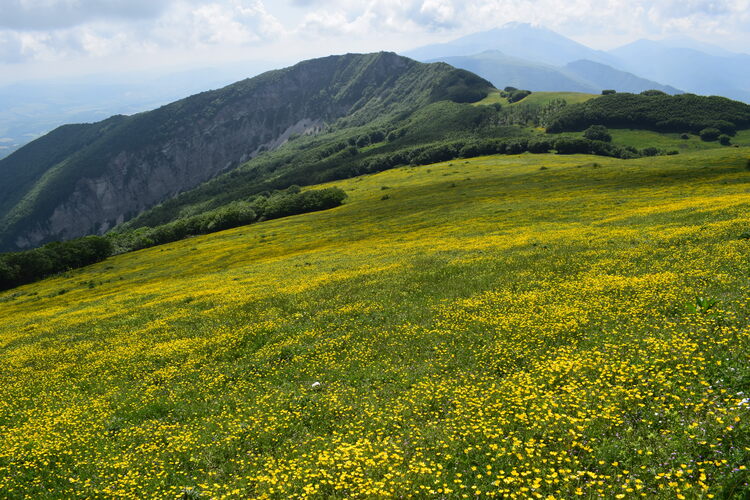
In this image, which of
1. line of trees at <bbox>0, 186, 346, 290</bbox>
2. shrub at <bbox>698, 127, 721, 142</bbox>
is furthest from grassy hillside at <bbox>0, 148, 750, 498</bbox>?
shrub at <bbox>698, 127, 721, 142</bbox>

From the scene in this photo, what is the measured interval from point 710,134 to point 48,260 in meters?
257

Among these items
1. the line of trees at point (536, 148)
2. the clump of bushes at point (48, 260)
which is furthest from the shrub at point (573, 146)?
the clump of bushes at point (48, 260)

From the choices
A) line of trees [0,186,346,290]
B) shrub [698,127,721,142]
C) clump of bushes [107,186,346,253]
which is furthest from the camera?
shrub [698,127,721,142]

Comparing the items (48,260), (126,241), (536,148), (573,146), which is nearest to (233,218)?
(126,241)

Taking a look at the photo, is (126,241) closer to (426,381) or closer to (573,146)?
(426,381)

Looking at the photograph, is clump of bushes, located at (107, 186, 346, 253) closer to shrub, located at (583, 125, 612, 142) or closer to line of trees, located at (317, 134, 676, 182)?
line of trees, located at (317, 134, 676, 182)

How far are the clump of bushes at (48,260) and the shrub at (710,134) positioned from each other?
24638 cm

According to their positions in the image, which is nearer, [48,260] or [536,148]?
[48,260]

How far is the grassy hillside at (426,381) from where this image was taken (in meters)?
8.81

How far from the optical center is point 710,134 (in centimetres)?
17162

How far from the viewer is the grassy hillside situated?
881cm

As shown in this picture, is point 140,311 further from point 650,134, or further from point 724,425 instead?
point 650,134

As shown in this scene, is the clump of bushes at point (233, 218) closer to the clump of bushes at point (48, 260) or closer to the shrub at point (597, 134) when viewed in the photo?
the clump of bushes at point (48, 260)

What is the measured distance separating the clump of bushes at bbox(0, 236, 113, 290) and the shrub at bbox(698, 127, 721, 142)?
246 meters
